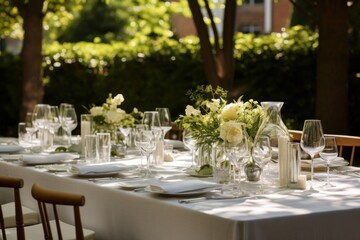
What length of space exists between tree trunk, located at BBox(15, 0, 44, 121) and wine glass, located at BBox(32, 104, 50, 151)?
490 centimetres

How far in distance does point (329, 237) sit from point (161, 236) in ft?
2.79

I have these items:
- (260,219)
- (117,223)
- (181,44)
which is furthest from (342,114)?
(260,219)

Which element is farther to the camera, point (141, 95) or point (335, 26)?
point (141, 95)

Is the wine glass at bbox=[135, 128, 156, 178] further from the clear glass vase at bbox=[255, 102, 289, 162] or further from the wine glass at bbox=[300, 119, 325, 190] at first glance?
the wine glass at bbox=[300, 119, 325, 190]

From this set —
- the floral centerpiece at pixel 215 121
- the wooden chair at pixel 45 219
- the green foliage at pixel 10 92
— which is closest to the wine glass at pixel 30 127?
the wooden chair at pixel 45 219

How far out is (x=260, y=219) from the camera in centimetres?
354

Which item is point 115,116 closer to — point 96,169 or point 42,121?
A: point 42,121

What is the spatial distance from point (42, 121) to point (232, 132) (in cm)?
247

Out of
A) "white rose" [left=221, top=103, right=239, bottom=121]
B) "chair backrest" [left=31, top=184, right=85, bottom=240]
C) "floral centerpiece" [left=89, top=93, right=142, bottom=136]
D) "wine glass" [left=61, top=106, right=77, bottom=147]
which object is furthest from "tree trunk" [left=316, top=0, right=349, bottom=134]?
"chair backrest" [left=31, top=184, right=85, bottom=240]

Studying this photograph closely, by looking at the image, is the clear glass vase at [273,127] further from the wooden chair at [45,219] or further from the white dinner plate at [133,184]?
the wooden chair at [45,219]

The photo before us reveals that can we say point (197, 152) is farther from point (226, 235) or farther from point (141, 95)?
point (141, 95)

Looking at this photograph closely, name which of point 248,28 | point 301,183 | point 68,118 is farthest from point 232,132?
point 248,28

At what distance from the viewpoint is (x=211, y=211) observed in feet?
12.2

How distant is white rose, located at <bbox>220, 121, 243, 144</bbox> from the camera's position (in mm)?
4254
